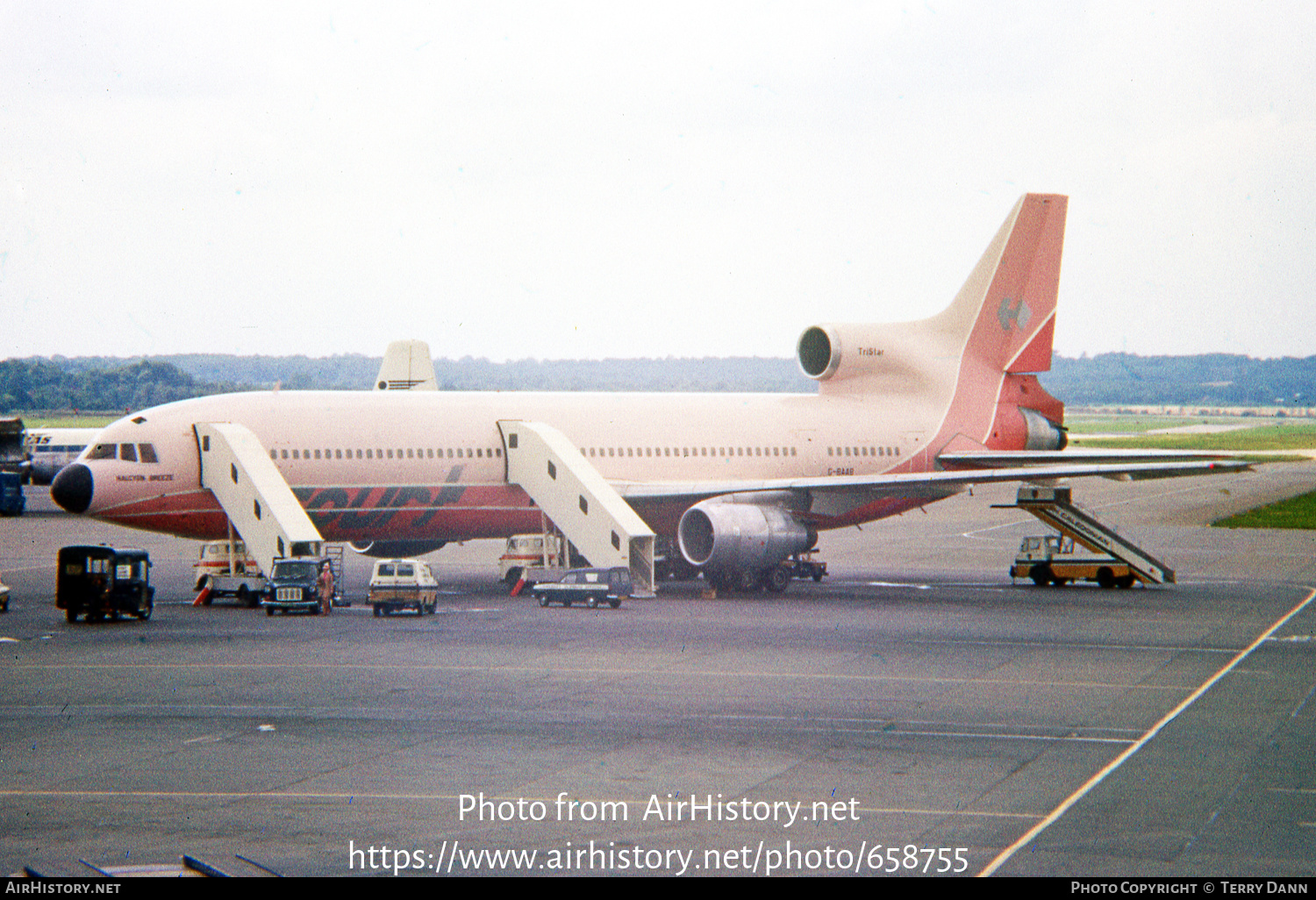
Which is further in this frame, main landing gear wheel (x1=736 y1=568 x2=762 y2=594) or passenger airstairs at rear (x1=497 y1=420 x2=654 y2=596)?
main landing gear wheel (x1=736 y1=568 x2=762 y2=594)

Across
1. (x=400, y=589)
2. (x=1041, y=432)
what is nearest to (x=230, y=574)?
(x=400, y=589)

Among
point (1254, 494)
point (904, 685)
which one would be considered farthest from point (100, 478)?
point (1254, 494)

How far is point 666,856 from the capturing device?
1395 cm

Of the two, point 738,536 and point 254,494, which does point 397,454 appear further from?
point 738,536

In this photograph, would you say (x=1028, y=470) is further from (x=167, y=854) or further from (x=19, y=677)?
(x=167, y=854)

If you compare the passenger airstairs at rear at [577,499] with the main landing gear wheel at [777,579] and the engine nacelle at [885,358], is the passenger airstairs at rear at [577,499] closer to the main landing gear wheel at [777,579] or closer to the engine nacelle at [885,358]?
the main landing gear wheel at [777,579]

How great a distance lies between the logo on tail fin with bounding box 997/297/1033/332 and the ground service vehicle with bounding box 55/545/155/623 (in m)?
31.9

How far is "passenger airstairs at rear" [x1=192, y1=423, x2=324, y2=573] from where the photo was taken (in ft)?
116

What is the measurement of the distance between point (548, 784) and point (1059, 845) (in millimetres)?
6250

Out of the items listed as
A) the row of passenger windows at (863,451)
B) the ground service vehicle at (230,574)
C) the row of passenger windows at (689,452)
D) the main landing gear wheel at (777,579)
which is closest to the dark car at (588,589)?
the main landing gear wheel at (777,579)

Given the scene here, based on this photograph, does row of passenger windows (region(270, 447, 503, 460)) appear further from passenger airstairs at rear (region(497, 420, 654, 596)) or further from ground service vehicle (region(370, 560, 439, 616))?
ground service vehicle (region(370, 560, 439, 616))

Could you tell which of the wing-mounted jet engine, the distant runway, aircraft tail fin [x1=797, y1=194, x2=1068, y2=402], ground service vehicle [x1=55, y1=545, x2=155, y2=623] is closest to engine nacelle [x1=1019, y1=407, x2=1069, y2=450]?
aircraft tail fin [x1=797, y1=194, x2=1068, y2=402]

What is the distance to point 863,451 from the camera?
4866 cm

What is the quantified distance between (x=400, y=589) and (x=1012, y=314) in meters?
27.1
